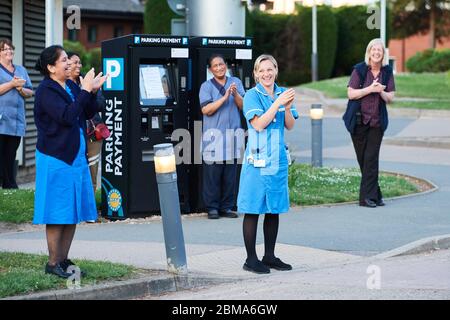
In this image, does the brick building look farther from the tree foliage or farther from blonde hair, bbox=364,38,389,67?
blonde hair, bbox=364,38,389,67

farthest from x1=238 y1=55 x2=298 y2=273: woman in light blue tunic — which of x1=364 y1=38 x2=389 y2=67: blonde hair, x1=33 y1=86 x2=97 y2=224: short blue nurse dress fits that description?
x1=364 y1=38 x2=389 y2=67: blonde hair

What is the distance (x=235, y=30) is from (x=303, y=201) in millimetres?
2333

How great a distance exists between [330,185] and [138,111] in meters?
3.75

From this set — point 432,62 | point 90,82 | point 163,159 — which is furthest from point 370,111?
point 432,62

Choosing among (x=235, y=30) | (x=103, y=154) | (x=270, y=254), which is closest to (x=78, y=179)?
(x=270, y=254)

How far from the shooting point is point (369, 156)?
1334 cm

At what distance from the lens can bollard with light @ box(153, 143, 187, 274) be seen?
8.77 meters

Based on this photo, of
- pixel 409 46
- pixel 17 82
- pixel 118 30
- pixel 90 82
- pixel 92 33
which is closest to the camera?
pixel 90 82

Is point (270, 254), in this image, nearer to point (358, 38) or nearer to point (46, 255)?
point (46, 255)

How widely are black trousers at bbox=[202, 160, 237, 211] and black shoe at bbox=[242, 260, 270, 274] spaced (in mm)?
3183

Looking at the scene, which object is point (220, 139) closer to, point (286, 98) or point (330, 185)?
point (330, 185)

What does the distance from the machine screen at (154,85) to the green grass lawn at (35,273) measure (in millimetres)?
3259

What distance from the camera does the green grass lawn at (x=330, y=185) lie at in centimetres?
1376

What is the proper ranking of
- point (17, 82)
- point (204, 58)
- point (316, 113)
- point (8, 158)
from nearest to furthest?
point (204, 58) → point (17, 82) → point (8, 158) → point (316, 113)
